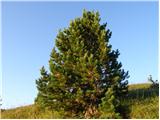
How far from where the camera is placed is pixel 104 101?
18219 mm

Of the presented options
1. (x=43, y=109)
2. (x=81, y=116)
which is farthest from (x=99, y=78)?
(x=43, y=109)

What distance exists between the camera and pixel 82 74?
63.3 ft

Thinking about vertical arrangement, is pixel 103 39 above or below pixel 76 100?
above

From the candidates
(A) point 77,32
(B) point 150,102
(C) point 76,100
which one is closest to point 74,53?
(A) point 77,32

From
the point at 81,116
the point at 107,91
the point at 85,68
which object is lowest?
the point at 81,116

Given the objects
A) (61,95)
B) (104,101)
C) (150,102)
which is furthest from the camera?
(150,102)

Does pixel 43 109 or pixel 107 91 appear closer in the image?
pixel 107 91

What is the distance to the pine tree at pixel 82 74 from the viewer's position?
1920 centimetres

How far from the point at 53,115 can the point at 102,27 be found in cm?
525

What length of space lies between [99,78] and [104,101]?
1508 mm

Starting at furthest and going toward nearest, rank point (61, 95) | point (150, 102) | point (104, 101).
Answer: point (150, 102) < point (61, 95) < point (104, 101)

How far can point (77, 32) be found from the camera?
20.0 meters

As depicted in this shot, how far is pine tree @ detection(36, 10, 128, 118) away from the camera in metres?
19.2

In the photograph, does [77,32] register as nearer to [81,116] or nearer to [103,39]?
[103,39]
